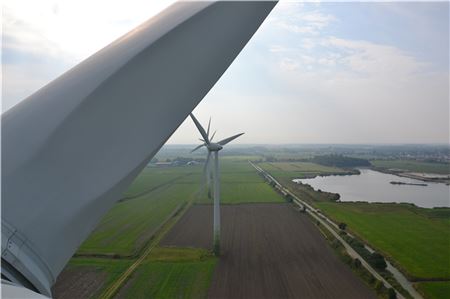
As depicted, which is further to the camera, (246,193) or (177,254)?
(246,193)

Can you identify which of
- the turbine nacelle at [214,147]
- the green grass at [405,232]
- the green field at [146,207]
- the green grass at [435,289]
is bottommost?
the green grass at [435,289]

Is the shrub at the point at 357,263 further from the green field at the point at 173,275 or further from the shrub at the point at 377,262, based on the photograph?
the green field at the point at 173,275

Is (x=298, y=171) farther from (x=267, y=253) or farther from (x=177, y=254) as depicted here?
(x=177, y=254)

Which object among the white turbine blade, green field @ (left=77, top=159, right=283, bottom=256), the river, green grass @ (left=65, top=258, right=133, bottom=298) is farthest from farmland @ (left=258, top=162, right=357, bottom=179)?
the white turbine blade

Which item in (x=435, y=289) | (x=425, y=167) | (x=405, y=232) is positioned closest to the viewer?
(x=435, y=289)

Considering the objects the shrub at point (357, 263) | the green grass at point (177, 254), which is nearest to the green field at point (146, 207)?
the green grass at point (177, 254)

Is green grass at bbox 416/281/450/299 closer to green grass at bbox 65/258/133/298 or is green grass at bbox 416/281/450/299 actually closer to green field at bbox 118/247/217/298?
green field at bbox 118/247/217/298

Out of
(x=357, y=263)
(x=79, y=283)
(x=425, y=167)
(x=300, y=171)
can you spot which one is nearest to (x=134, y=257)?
(x=79, y=283)
